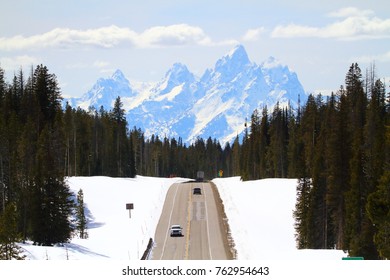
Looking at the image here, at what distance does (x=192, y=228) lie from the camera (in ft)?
227

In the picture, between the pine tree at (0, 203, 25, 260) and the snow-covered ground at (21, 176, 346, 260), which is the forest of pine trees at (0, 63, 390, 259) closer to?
the pine tree at (0, 203, 25, 260)

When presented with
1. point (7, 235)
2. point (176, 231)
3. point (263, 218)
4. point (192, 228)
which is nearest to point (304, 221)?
point (263, 218)

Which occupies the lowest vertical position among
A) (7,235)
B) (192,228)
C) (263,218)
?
(192,228)

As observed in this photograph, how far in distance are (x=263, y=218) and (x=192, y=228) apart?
11852 millimetres

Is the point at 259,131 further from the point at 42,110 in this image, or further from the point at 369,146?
the point at 369,146

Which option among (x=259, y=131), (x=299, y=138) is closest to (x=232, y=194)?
(x=299, y=138)

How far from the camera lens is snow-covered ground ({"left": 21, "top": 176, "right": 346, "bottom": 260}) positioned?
49469 millimetres

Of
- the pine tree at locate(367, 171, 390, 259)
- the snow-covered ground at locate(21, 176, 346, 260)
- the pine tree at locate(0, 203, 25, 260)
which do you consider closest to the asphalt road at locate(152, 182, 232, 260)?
the snow-covered ground at locate(21, 176, 346, 260)

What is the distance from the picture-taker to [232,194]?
3802 inches

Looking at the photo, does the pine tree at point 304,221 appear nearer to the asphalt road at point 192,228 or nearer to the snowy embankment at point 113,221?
the asphalt road at point 192,228

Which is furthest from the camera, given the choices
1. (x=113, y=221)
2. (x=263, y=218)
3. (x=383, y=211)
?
(x=113, y=221)

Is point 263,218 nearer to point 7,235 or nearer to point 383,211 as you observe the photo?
point 383,211

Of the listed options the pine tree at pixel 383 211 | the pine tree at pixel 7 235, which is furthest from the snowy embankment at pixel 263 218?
the pine tree at pixel 7 235

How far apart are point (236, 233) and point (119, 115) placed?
290ft
